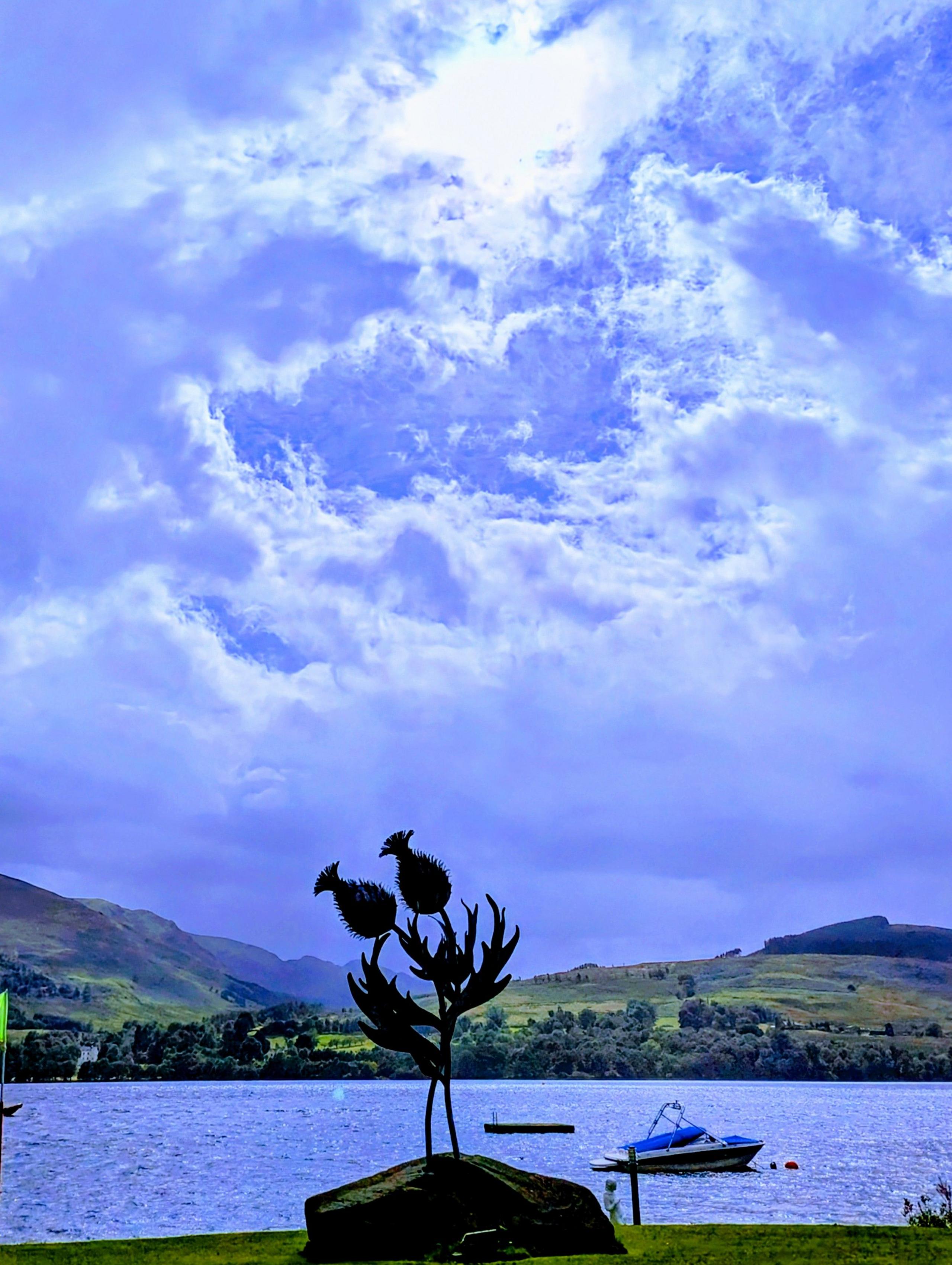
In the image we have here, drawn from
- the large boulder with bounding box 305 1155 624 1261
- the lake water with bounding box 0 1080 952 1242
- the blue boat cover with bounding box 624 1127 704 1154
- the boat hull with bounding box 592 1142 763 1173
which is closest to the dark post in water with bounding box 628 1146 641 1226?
the large boulder with bounding box 305 1155 624 1261

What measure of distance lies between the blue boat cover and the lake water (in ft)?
8.41

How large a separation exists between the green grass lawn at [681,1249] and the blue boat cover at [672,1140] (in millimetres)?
48631

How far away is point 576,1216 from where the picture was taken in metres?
24.6

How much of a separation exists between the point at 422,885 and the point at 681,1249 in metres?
8.71

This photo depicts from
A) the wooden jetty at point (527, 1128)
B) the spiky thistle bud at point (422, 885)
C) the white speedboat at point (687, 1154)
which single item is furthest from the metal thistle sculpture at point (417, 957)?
the white speedboat at point (687, 1154)

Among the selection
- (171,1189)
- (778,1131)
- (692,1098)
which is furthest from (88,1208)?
(692,1098)

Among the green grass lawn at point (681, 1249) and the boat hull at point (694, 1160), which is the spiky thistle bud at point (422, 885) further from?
the boat hull at point (694, 1160)

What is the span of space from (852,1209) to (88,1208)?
107ft

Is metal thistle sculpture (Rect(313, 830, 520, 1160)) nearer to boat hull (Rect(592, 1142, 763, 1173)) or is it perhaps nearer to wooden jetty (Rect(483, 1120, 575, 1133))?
wooden jetty (Rect(483, 1120, 575, 1133))

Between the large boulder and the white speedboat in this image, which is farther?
the white speedboat

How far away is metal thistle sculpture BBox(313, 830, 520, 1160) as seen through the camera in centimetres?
2661

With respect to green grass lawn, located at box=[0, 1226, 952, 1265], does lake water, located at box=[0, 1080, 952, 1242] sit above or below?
above

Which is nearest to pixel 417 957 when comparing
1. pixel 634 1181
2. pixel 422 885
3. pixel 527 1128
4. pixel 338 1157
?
pixel 422 885

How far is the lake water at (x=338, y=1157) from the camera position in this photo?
52031 millimetres
